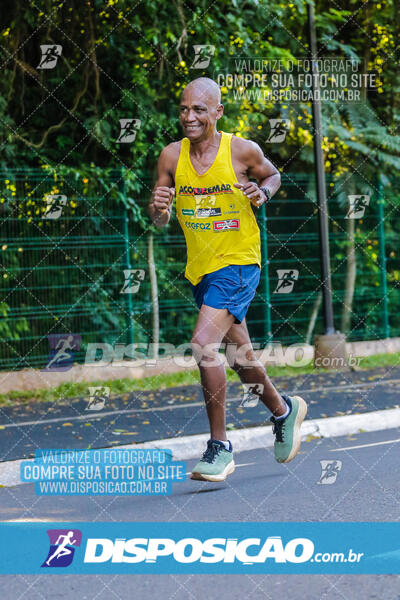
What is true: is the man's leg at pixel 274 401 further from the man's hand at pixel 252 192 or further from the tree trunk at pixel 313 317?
the tree trunk at pixel 313 317

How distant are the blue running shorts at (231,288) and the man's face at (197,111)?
75cm

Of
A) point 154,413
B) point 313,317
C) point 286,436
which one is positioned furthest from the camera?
point 313,317

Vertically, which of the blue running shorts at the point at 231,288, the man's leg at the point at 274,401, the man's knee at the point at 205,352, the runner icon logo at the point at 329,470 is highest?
the blue running shorts at the point at 231,288

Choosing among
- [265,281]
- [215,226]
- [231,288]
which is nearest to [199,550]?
[231,288]

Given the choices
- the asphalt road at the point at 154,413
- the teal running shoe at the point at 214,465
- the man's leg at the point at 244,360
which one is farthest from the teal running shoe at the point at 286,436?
the asphalt road at the point at 154,413

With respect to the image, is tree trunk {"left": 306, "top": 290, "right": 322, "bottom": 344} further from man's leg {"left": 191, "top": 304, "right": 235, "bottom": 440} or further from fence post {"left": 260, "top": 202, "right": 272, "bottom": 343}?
man's leg {"left": 191, "top": 304, "right": 235, "bottom": 440}

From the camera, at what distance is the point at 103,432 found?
25.2 feet

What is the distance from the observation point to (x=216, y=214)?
486 centimetres

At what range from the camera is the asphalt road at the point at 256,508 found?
3801 mm

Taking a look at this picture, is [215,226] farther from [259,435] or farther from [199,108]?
[259,435]

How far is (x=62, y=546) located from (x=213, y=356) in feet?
4.12

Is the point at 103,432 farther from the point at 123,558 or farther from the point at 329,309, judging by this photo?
the point at 329,309

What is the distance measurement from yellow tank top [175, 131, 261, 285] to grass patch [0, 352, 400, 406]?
5073mm

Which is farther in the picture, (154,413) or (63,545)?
(154,413)
